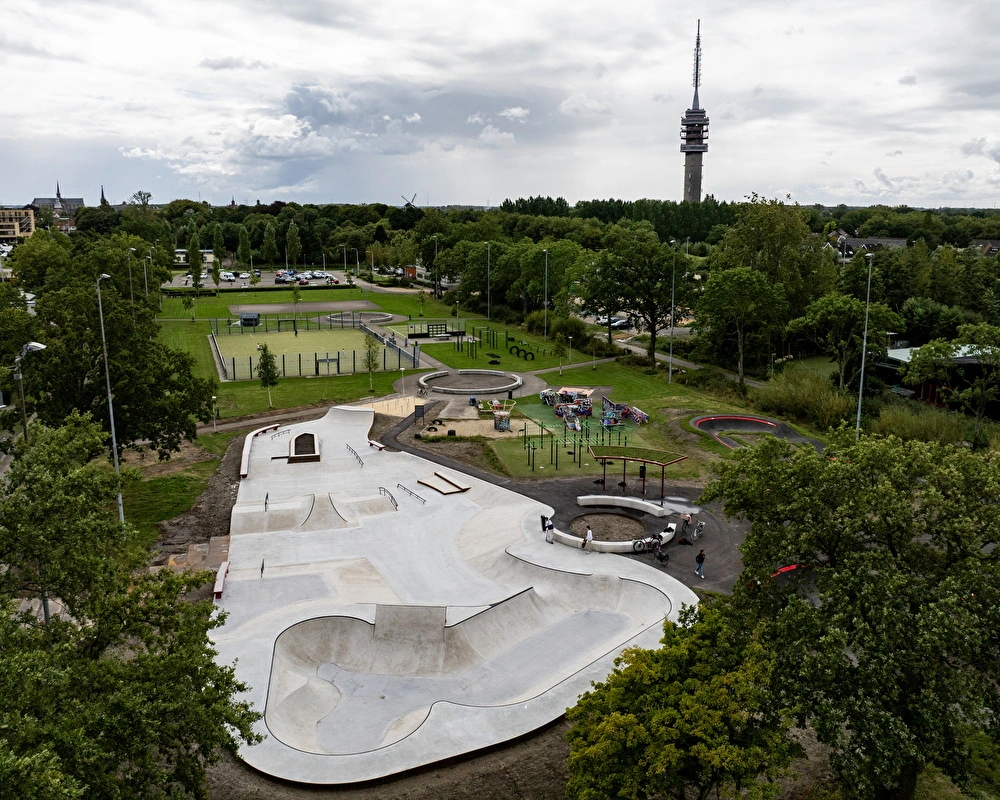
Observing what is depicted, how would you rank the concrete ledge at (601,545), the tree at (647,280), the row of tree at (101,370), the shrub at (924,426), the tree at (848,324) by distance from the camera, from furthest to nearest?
the tree at (647,280) < the tree at (848,324) < the shrub at (924,426) < the row of tree at (101,370) < the concrete ledge at (601,545)

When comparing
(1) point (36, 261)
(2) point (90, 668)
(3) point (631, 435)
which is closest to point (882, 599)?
(2) point (90, 668)

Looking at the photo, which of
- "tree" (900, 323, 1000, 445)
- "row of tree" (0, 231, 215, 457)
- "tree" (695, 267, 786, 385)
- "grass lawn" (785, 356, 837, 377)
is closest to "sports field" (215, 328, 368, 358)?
"row of tree" (0, 231, 215, 457)

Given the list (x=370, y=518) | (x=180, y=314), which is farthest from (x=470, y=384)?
(x=180, y=314)

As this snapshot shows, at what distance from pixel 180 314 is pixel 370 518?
7179 centimetres

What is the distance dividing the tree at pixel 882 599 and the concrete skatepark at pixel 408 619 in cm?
725

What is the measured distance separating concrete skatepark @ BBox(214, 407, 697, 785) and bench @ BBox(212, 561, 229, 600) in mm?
260

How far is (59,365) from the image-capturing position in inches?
1293

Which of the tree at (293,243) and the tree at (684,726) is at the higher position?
the tree at (293,243)

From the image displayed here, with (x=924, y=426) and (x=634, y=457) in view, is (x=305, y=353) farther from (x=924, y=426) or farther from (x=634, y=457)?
(x=924, y=426)

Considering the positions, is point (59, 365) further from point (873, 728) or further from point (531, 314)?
point (531, 314)

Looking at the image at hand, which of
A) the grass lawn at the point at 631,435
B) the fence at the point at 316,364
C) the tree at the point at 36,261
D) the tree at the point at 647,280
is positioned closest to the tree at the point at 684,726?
the grass lawn at the point at 631,435

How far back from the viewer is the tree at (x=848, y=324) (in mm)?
49094

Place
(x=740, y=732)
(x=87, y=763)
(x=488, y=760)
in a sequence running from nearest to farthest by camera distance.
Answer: (x=87, y=763)
(x=740, y=732)
(x=488, y=760)

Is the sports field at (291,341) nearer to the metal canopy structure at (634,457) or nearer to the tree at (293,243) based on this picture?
the metal canopy structure at (634,457)
